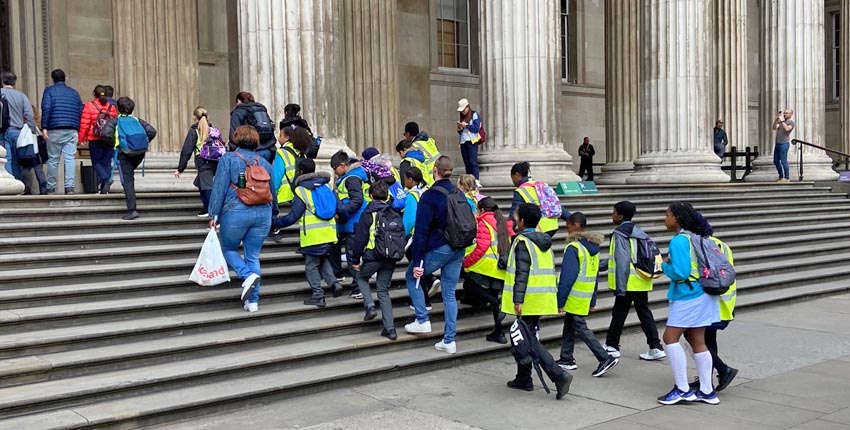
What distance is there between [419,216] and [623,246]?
1.89m

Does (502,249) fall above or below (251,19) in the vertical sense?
below

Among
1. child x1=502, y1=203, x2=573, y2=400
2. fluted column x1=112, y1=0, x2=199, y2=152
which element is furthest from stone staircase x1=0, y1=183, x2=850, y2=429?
fluted column x1=112, y1=0, x2=199, y2=152

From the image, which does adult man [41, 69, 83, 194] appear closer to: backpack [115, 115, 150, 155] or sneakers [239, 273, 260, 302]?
backpack [115, 115, 150, 155]

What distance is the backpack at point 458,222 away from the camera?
8.00 m

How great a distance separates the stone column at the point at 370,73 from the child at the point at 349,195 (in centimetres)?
755

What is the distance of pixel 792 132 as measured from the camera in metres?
20.7

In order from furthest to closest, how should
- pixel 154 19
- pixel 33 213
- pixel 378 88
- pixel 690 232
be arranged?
1. pixel 378 88
2. pixel 154 19
3. pixel 33 213
4. pixel 690 232

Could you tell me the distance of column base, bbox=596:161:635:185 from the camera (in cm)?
2017

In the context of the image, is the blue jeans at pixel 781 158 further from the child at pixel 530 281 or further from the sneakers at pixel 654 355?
the child at pixel 530 281

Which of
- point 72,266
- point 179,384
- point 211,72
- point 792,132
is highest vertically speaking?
point 211,72

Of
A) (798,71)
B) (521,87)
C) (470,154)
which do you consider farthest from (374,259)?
(798,71)

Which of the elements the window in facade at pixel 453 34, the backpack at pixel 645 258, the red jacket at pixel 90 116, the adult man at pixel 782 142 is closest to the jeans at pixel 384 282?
the backpack at pixel 645 258

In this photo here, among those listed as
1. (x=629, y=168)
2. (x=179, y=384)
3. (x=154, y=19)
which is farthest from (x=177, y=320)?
(x=629, y=168)

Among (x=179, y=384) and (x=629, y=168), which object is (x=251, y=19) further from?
(x=629, y=168)
